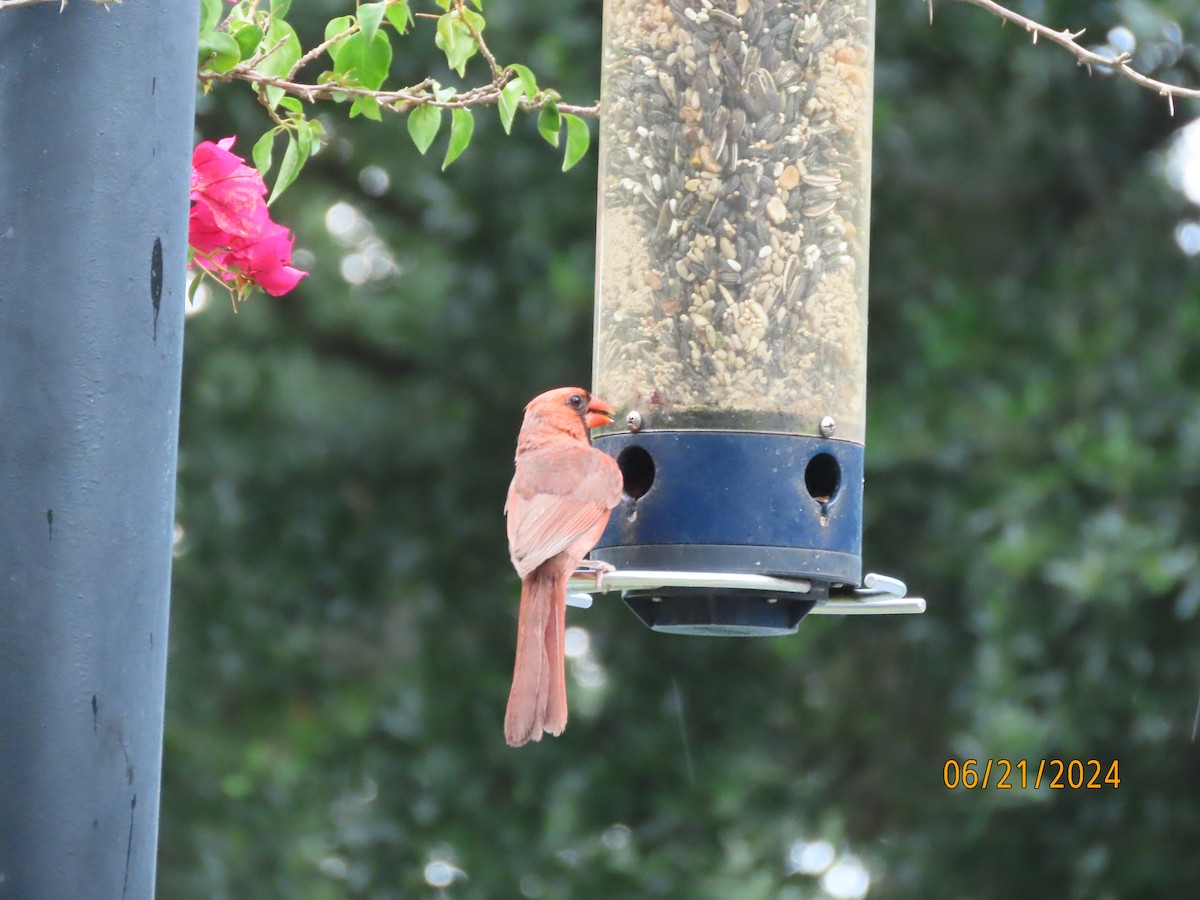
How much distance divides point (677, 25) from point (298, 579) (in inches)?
177

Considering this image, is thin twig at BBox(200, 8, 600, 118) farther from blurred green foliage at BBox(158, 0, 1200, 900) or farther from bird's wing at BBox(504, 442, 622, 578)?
blurred green foliage at BBox(158, 0, 1200, 900)

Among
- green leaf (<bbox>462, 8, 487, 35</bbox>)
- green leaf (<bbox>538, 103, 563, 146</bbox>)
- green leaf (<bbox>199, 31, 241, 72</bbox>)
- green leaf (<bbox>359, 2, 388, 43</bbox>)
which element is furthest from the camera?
green leaf (<bbox>538, 103, 563, 146</bbox>)

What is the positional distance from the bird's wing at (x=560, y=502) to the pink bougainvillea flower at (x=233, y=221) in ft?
3.80

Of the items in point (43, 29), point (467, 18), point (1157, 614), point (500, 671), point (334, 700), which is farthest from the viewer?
point (334, 700)

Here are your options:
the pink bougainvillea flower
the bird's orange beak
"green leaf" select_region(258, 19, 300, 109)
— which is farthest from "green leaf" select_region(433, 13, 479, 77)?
the bird's orange beak

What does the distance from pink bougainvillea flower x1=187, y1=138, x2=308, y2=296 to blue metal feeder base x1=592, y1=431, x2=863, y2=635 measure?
1.29 m

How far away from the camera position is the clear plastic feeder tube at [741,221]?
12.8 feet

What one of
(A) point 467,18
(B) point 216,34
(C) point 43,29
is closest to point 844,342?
(A) point 467,18

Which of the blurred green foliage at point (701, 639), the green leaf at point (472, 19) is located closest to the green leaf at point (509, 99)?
the green leaf at point (472, 19)

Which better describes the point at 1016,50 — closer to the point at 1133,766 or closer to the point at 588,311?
the point at 588,311

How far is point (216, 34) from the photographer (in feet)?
8.61

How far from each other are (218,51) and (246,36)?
183mm

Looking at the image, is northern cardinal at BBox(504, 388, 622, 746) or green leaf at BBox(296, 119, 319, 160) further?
northern cardinal at BBox(504, 388, 622, 746)
